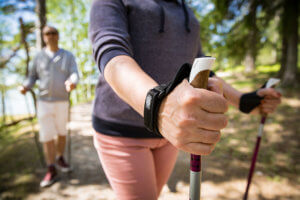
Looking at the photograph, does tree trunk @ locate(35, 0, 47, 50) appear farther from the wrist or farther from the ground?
the wrist

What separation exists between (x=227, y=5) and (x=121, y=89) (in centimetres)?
885

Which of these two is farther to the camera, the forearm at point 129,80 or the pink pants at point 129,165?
the pink pants at point 129,165

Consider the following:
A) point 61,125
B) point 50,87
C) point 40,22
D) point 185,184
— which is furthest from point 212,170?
point 40,22

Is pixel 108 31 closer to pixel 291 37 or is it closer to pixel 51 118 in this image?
pixel 51 118

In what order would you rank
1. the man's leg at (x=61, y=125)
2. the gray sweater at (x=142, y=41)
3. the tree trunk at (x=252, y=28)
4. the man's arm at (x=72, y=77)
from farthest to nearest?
the tree trunk at (x=252, y=28)
the man's leg at (x=61, y=125)
the man's arm at (x=72, y=77)
the gray sweater at (x=142, y=41)

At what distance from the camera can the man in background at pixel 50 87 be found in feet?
10.6

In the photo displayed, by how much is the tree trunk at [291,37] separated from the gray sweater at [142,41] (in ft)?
28.0

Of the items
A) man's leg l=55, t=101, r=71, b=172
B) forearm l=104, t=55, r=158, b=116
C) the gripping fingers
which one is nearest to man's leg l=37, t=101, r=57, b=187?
man's leg l=55, t=101, r=71, b=172

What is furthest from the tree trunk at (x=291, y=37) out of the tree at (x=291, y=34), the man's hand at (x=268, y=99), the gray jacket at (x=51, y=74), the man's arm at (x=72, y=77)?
the gray jacket at (x=51, y=74)

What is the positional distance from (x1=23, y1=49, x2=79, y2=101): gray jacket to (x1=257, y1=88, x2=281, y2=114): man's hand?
2756mm

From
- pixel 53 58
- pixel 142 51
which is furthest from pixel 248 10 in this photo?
pixel 142 51

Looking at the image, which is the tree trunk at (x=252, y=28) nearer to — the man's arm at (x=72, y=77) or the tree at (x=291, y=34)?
the tree at (x=291, y=34)

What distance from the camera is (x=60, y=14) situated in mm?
14328

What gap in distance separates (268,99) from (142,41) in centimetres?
116
